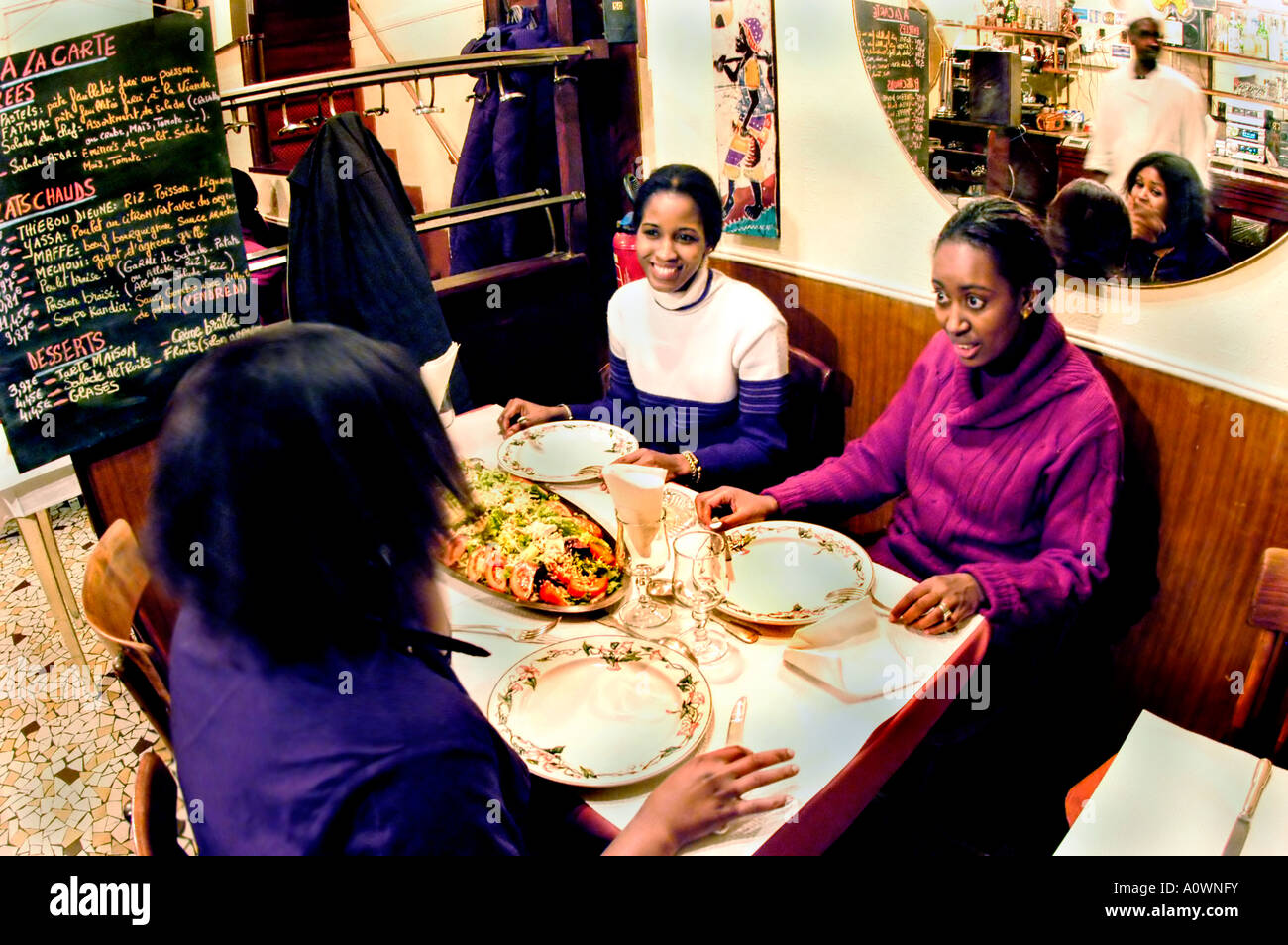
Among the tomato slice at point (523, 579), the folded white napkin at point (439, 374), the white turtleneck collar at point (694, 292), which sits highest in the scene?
the white turtleneck collar at point (694, 292)

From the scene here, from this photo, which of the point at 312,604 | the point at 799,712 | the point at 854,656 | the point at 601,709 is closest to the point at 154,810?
the point at 312,604

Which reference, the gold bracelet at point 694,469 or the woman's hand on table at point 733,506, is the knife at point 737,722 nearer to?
Result: the woman's hand on table at point 733,506

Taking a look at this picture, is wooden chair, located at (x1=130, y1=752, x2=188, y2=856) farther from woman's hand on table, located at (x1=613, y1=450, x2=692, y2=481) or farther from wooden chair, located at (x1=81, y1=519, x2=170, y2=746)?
woman's hand on table, located at (x1=613, y1=450, x2=692, y2=481)

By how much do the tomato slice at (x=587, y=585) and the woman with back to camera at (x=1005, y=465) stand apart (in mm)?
298

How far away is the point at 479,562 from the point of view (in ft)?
5.40

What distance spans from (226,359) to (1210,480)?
76.2 inches

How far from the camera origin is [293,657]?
94 centimetres

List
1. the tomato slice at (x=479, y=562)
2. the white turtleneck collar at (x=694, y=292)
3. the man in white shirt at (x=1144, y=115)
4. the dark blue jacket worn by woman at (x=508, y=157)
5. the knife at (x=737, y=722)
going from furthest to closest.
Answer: the dark blue jacket worn by woman at (x=508, y=157)
the white turtleneck collar at (x=694, y=292)
the man in white shirt at (x=1144, y=115)
the tomato slice at (x=479, y=562)
the knife at (x=737, y=722)

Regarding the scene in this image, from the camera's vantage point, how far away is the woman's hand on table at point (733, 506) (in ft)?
5.97

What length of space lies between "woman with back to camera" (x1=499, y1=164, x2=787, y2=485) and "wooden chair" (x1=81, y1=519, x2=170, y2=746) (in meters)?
0.95

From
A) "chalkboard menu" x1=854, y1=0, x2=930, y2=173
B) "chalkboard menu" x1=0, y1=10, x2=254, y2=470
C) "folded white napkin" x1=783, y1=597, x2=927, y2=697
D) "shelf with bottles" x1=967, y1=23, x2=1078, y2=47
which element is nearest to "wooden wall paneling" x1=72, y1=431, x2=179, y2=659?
"chalkboard menu" x1=0, y1=10, x2=254, y2=470

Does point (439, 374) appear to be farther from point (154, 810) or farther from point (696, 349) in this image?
point (154, 810)

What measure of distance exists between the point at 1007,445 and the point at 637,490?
32.4 inches

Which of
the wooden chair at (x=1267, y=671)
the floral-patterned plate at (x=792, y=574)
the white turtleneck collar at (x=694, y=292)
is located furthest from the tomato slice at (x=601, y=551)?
the wooden chair at (x=1267, y=671)
